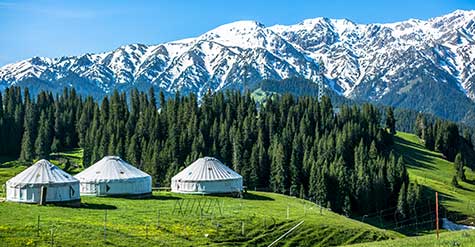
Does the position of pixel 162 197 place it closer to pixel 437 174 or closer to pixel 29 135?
pixel 29 135

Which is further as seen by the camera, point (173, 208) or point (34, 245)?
point (173, 208)

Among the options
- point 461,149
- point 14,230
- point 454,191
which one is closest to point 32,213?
point 14,230

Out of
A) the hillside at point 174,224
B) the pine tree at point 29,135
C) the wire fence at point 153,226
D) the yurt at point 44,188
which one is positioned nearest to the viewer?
the wire fence at point 153,226

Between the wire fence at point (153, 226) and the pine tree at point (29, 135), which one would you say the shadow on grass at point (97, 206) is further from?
the pine tree at point (29, 135)

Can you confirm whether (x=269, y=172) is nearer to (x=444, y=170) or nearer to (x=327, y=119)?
(x=327, y=119)

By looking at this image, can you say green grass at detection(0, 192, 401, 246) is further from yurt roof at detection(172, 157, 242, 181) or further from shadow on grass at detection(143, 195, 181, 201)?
yurt roof at detection(172, 157, 242, 181)

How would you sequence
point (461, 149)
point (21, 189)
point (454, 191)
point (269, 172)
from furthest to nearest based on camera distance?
1. point (461, 149)
2. point (454, 191)
3. point (269, 172)
4. point (21, 189)

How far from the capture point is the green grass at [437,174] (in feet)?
384

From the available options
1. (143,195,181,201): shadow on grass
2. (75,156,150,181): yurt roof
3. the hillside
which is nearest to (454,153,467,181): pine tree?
the hillside

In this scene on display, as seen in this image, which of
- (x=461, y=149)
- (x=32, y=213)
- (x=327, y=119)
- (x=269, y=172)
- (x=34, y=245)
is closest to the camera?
(x=34, y=245)

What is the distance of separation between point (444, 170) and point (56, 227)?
126 metres

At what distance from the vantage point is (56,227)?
159 feet

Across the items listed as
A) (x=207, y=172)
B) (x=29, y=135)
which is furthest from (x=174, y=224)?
(x=29, y=135)

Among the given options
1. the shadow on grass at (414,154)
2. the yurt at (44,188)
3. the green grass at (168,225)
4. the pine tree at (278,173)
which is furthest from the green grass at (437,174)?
the yurt at (44,188)
